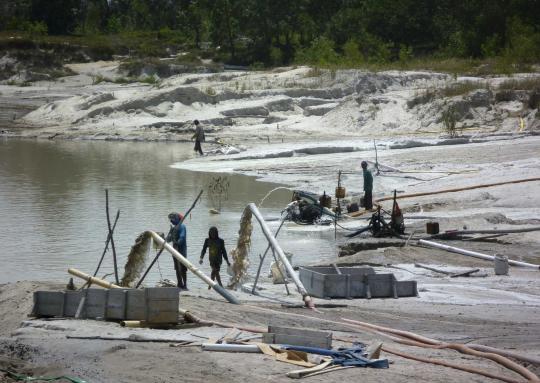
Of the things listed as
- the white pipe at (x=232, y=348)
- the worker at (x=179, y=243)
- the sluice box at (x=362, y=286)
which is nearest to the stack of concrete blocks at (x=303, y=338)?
the white pipe at (x=232, y=348)

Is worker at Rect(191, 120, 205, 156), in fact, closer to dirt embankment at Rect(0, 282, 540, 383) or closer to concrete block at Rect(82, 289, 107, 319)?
dirt embankment at Rect(0, 282, 540, 383)

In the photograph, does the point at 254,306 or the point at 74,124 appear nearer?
the point at 254,306

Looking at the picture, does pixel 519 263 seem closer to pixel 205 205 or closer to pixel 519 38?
pixel 205 205

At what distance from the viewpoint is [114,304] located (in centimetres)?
1063

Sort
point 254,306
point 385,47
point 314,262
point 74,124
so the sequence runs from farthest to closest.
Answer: point 385,47 → point 74,124 → point 314,262 → point 254,306

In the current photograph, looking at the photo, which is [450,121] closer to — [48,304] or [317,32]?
[48,304]

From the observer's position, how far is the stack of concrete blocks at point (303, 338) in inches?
364

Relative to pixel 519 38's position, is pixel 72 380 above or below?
below

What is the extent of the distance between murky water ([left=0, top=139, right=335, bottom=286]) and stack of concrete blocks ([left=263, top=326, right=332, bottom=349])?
5.93 meters

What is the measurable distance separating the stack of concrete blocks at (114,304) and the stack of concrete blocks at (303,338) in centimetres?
136

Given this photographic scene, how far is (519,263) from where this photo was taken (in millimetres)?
15000

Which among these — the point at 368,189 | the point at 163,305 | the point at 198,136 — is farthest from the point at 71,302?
the point at 198,136

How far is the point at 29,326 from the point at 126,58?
5874 centimetres

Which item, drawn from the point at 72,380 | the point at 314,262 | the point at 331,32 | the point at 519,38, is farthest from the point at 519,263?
the point at 331,32
